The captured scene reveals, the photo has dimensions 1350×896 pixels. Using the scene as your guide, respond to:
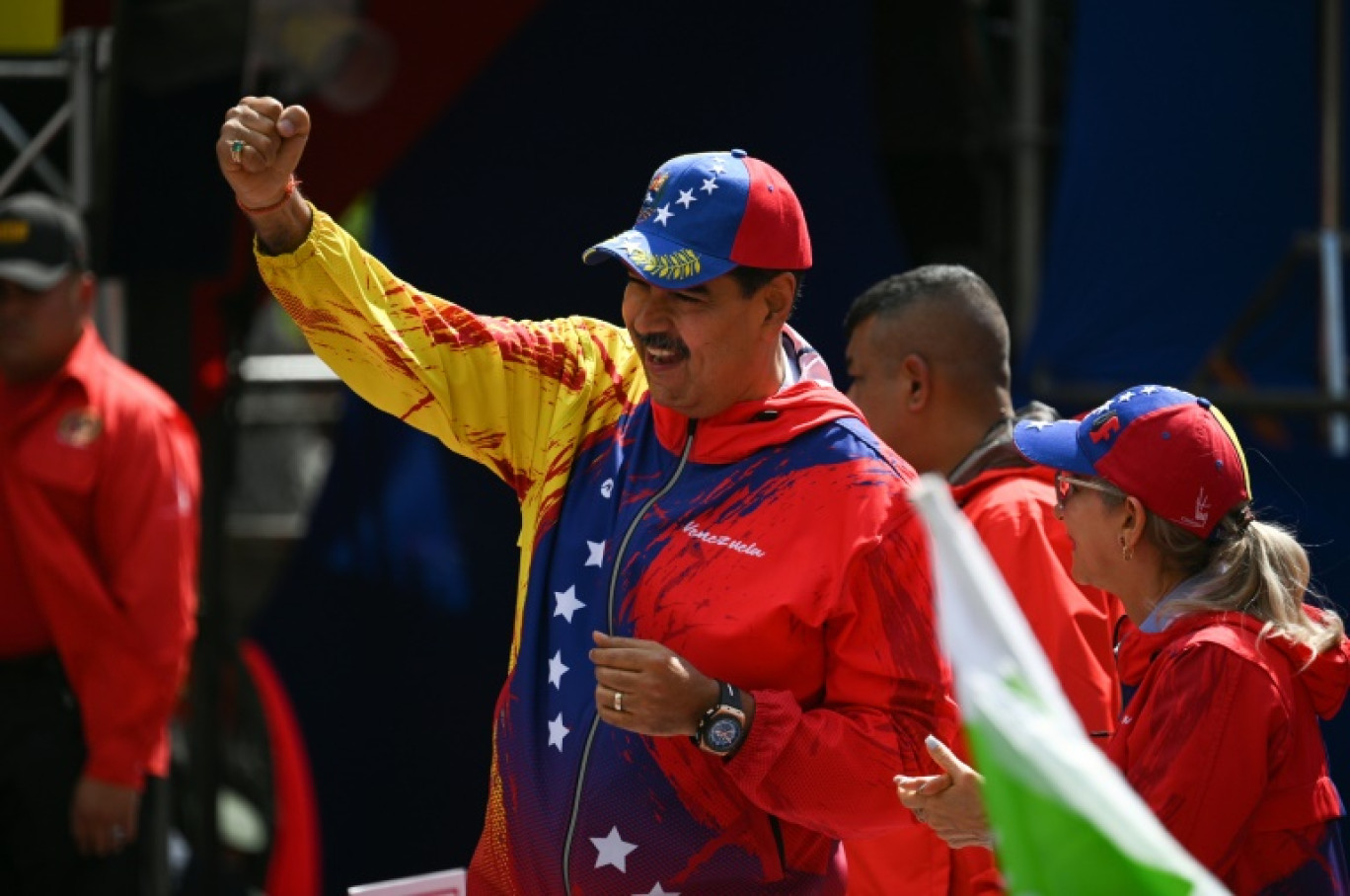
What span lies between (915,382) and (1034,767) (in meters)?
2.06

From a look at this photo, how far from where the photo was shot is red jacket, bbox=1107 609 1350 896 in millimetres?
2291

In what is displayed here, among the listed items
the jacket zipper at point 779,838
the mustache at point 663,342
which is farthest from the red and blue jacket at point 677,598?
the mustache at point 663,342

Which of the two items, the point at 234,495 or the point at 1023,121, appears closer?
the point at 1023,121

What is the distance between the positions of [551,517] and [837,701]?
48 centimetres

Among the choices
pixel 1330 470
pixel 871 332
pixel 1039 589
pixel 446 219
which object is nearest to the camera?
pixel 1039 589

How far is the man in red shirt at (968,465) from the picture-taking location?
3.07 m

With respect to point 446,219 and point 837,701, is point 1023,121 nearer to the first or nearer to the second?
point 446,219

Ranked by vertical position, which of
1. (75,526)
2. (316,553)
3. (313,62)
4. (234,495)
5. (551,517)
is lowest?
(234,495)

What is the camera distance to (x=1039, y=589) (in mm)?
3076

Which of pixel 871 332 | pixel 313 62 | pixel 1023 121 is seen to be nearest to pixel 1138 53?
pixel 1023 121

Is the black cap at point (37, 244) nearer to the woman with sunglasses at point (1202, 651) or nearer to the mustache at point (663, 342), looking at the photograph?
the mustache at point (663, 342)

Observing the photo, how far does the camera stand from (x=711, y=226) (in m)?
2.53

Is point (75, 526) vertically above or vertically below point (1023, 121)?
below

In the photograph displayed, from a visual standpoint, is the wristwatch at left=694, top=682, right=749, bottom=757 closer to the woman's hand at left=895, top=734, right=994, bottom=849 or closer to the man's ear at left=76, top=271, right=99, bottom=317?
the woman's hand at left=895, top=734, right=994, bottom=849
